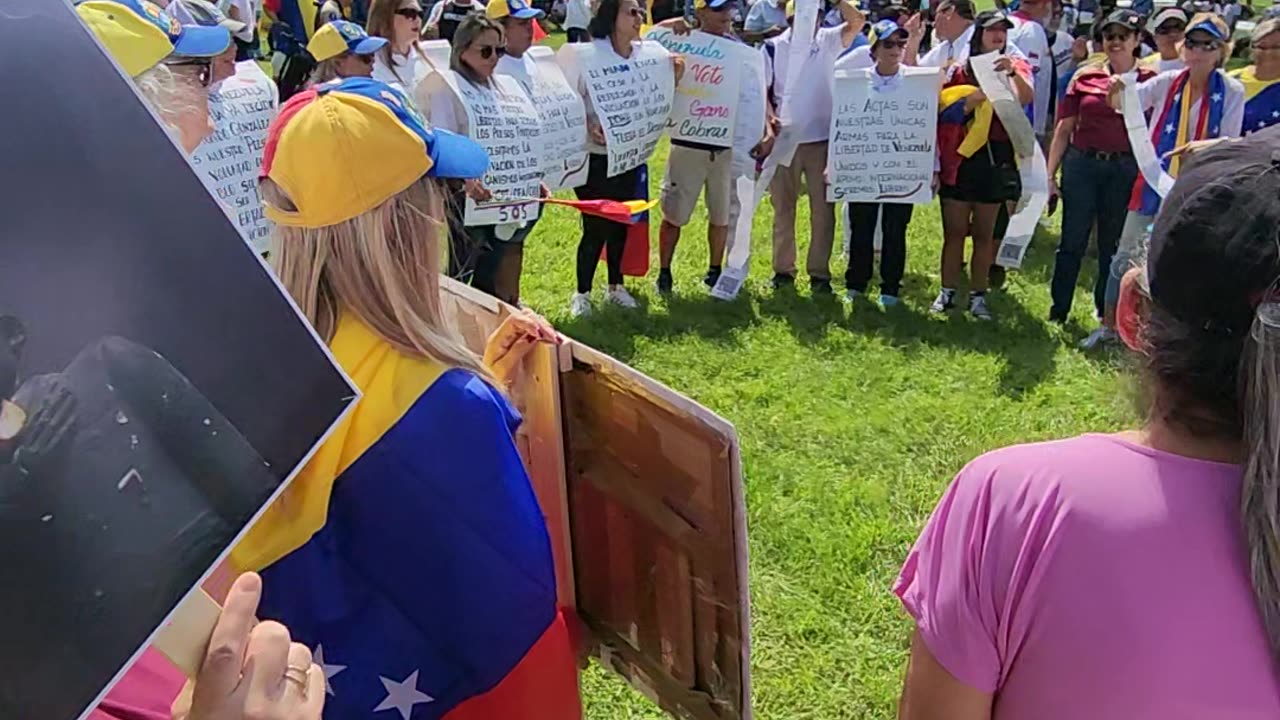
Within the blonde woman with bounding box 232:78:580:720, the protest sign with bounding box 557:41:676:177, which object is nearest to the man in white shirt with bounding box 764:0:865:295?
the protest sign with bounding box 557:41:676:177

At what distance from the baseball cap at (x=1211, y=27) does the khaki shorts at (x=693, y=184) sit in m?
2.71

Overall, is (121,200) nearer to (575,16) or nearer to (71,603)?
(71,603)

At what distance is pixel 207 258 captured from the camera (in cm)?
96

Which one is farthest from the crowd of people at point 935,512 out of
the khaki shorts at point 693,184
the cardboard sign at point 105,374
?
the khaki shorts at point 693,184

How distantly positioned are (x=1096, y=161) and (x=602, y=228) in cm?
283

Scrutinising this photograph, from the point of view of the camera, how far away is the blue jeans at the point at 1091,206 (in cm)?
628

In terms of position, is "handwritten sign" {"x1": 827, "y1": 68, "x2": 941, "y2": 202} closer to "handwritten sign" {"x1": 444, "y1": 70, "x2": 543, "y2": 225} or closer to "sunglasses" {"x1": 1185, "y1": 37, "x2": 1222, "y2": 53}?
"sunglasses" {"x1": 1185, "y1": 37, "x2": 1222, "y2": 53}

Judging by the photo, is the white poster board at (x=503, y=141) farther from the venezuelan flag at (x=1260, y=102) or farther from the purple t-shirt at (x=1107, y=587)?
the purple t-shirt at (x=1107, y=587)

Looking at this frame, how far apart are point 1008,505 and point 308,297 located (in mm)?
1117

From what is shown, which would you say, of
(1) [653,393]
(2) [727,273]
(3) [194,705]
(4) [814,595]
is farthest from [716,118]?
(3) [194,705]

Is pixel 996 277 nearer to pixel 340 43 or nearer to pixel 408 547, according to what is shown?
pixel 340 43

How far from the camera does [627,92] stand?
643 cm

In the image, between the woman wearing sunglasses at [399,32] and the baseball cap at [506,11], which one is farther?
the baseball cap at [506,11]

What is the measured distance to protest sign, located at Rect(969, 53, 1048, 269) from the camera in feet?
20.9
